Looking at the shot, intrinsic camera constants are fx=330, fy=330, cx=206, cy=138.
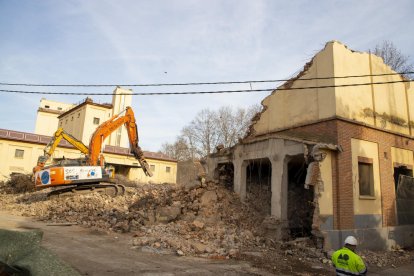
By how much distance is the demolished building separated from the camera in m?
11.9

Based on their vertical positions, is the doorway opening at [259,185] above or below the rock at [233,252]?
above

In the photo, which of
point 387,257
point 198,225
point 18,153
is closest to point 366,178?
point 387,257

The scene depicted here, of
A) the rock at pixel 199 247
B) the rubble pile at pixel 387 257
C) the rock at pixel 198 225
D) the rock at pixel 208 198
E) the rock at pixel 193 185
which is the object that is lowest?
the rubble pile at pixel 387 257

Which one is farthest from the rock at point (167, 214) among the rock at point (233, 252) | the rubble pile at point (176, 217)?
the rock at point (233, 252)

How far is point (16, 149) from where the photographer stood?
33.0 m

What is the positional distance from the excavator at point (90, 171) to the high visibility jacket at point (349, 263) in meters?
15.3

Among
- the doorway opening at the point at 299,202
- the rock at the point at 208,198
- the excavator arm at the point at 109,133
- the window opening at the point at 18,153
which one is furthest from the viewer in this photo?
the window opening at the point at 18,153

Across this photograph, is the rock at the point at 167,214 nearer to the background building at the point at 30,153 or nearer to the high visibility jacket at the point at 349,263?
the high visibility jacket at the point at 349,263

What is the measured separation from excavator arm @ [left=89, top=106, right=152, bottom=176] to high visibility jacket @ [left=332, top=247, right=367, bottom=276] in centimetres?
1562

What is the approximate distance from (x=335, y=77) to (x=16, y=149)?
31612mm

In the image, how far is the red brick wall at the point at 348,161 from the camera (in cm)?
1195

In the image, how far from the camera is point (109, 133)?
19.8 metres

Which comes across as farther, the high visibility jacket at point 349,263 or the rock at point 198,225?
the rock at point 198,225

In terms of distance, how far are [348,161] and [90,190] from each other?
46.5 ft
